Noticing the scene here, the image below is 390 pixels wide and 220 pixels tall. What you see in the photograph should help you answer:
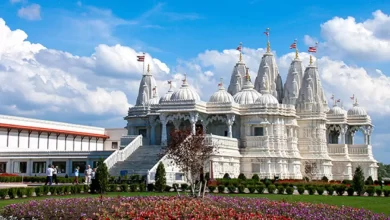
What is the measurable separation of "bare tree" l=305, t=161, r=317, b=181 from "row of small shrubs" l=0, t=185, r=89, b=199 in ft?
101

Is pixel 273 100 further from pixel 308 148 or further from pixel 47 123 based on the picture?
pixel 47 123

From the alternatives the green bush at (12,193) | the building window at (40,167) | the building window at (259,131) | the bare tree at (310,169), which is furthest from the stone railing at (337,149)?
the green bush at (12,193)

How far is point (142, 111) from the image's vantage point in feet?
214

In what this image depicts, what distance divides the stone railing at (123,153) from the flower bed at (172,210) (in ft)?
93.6

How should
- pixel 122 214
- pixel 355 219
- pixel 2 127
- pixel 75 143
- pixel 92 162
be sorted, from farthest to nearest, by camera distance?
pixel 75 143
pixel 2 127
pixel 92 162
pixel 355 219
pixel 122 214

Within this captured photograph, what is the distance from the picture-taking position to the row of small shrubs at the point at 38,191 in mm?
31766

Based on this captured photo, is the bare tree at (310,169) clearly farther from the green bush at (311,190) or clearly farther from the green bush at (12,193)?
the green bush at (12,193)

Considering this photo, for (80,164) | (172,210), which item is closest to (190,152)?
(172,210)

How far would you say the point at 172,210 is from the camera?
20188 mm

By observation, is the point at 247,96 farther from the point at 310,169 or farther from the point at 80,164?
the point at 80,164

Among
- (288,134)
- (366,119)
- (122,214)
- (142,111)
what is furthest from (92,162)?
(122,214)

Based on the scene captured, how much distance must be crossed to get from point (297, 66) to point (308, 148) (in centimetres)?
1153

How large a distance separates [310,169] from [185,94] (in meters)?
15.5

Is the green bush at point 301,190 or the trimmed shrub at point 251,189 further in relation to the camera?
the green bush at point 301,190
